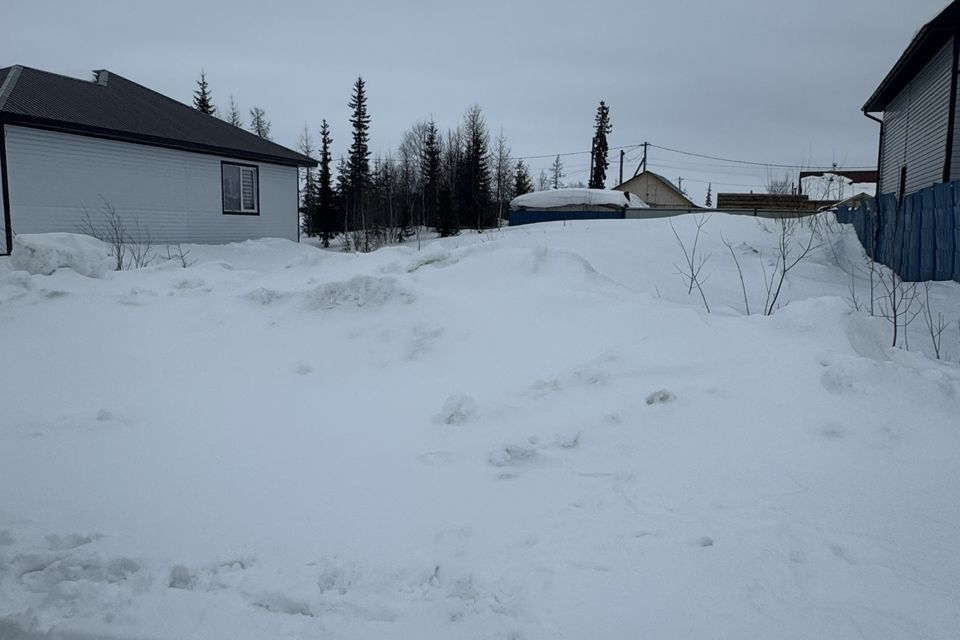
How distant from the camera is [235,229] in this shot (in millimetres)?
17250

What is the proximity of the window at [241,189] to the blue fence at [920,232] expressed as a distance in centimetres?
1506

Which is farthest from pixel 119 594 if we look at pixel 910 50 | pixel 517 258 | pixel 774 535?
pixel 910 50

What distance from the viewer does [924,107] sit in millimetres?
13867

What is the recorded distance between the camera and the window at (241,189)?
17136 mm

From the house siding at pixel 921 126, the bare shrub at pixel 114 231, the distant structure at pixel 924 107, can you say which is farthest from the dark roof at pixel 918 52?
the bare shrub at pixel 114 231

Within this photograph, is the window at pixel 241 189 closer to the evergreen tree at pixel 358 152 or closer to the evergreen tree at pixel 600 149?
the evergreen tree at pixel 358 152

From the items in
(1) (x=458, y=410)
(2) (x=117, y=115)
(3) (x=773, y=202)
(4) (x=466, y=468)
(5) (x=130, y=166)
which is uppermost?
(2) (x=117, y=115)

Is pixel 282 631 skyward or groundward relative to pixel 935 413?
groundward

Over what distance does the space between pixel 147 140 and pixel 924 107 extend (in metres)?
17.4

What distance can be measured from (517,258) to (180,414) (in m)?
3.96

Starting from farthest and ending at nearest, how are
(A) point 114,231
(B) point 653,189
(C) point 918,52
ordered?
(B) point 653,189 → (A) point 114,231 → (C) point 918,52

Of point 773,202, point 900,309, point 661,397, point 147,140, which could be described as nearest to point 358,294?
point 661,397

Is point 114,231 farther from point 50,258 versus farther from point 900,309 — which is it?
point 900,309

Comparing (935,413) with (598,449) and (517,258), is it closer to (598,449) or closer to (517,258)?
(598,449)
